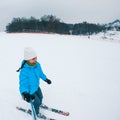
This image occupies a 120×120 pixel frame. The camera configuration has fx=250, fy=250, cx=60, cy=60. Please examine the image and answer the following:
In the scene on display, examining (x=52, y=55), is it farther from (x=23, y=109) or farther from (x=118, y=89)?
(x=23, y=109)

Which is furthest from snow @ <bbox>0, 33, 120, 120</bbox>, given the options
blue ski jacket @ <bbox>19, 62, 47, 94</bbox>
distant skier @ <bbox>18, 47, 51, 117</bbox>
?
blue ski jacket @ <bbox>19, 62, 47, 94</bbox>

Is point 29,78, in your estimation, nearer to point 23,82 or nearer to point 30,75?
point 30,75

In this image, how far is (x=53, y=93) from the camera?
604 centimetres

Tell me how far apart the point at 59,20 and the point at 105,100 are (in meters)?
48.3

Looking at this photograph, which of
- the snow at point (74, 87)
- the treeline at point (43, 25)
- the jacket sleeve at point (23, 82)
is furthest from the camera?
the treeline at point (43, 25)

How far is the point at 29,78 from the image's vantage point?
457 cm

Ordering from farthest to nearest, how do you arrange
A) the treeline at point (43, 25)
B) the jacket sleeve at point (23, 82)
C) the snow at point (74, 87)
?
the treeline at point (43, 25) < the snow at point (74, 87) < the jacket sleeve at point (23, 82)

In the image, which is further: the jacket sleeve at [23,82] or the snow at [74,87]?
the snow at [74,87]

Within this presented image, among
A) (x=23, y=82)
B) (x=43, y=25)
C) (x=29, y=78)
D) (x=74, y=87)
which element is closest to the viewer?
(x=23, y=82)

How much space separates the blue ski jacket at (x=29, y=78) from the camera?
14.5ft

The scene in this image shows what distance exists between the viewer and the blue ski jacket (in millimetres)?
4434

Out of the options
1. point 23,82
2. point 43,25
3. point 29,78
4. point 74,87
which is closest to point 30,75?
point 29,78

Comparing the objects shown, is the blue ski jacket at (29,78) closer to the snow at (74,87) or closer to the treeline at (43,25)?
the snow at (74,87)

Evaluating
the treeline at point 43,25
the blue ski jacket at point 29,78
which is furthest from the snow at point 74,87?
the treeline at point 43,25
